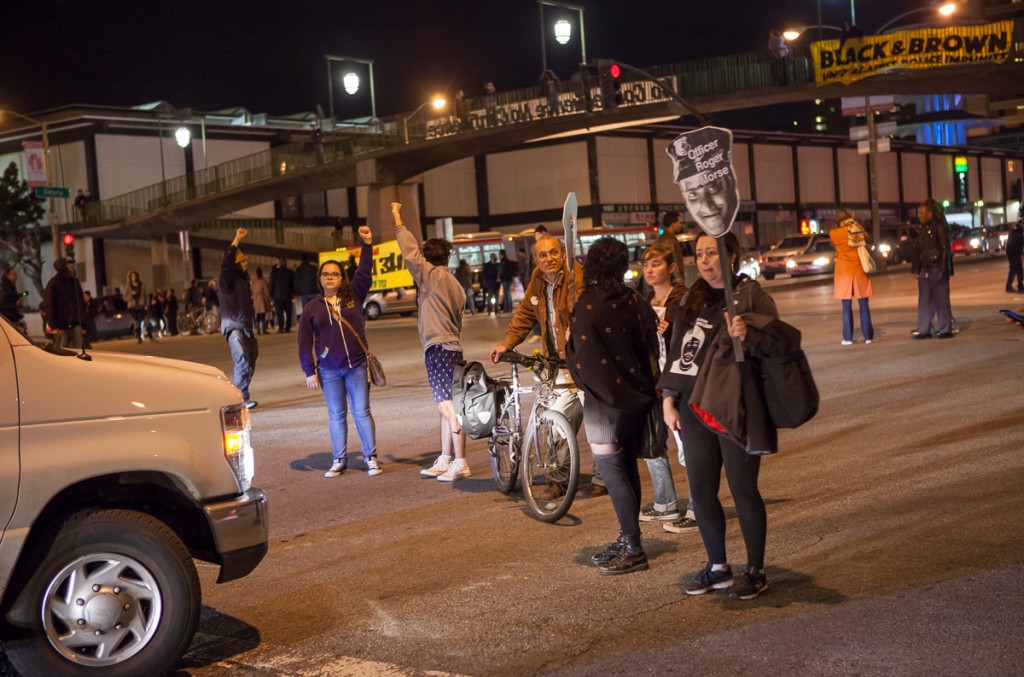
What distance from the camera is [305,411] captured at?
1452 cm

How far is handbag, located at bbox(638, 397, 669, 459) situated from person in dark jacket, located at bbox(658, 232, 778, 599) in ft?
1.97

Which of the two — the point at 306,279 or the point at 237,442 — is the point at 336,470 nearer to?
the point at 237,442

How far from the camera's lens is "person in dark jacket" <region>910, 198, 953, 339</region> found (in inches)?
629

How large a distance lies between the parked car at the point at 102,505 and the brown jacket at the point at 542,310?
344 centimetres

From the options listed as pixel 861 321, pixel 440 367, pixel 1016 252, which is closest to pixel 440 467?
pixel 440 367

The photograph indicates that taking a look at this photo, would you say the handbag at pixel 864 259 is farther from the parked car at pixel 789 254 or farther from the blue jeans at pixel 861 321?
the parked car at pixel 789 254

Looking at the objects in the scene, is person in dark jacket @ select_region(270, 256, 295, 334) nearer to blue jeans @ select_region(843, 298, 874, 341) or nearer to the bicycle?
blue jeans @ select_region(843, 298, 874, 341)

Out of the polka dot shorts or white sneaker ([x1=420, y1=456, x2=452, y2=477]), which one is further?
white sneaker ([x1=420, y1=456, x2=452, y2=477])

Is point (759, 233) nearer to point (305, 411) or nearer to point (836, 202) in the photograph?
point (836, 202)

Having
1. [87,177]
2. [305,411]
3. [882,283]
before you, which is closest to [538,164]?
[87,177]

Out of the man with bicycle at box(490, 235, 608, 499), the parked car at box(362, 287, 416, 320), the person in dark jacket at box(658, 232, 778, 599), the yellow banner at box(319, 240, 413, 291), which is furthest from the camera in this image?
the parked car at box(362, 287, 416, 320)

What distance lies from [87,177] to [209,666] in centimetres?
5583

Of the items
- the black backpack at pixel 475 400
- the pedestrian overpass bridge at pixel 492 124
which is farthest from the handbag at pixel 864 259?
the pedestrian overpass bridge at pixel 492 124

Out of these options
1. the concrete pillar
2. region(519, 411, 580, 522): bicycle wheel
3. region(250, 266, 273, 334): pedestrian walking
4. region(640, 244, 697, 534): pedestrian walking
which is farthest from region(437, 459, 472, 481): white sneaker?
the concrete pillar
